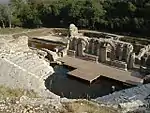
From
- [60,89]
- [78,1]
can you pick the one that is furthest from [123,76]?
[78,1]

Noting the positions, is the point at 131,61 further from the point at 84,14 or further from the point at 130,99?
the point at 84,14

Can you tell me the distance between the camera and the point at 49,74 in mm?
A: 34656

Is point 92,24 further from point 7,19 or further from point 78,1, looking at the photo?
point 7,19

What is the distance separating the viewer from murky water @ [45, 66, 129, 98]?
3008cm

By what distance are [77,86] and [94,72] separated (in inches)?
144

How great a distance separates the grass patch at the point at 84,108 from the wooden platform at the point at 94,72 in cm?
1909

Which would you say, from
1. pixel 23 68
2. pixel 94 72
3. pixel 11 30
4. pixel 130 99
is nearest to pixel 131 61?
pixel 94 72

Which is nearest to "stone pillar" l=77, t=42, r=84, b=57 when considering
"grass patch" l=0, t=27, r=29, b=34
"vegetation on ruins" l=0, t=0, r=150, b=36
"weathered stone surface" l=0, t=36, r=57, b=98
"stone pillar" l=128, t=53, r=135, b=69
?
"weathered stone surface" l=0, t=36, r=57, b=98

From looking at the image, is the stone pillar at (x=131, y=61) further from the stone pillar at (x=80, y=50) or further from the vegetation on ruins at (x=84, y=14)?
the vegetation on ruins at (x=84, y=14)

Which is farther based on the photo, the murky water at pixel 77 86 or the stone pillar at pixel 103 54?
the stone pillar at pixel 103 54

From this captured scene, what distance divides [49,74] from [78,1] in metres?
27.0

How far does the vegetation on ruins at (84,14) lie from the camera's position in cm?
5303

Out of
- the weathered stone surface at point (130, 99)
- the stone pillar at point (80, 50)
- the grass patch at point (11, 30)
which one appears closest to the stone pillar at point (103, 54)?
the stone pillar at point (80, 50)

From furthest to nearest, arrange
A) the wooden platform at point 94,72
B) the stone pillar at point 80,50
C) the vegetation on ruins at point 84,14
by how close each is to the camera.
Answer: the vegetation on ruins at point 84,14 < the stone pillar at point 80,50 < the wooden platform at point 94,72
